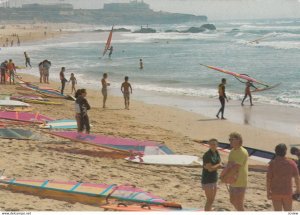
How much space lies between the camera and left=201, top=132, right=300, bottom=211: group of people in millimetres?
4641

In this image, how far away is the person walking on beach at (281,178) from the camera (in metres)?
4.63

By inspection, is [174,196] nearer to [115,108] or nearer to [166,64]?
[115,108]

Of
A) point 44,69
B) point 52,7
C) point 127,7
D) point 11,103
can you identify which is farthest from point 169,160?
point 52,7

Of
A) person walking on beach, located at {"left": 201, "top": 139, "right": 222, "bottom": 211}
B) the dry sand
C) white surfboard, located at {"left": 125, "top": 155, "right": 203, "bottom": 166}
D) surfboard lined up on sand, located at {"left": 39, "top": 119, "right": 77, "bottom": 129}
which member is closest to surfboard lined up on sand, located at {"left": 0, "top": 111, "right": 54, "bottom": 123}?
surfboard lined up on sand, located at {"left": 39, "top": 119, "right": 77, "bottom": 129}

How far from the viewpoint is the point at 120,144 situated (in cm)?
816

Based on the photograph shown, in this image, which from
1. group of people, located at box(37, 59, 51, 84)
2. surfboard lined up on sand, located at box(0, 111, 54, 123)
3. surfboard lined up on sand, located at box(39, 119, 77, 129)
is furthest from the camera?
group of people, located at box(37, 59, 51, 84)

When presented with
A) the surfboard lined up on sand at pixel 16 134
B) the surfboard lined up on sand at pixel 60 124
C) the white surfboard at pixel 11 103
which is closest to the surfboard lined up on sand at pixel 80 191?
the surfboard lined up on sand at pixel 16 134

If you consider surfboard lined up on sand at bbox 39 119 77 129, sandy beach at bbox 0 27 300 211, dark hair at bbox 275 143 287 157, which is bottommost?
sandy beach at bbox 0 27 300 211

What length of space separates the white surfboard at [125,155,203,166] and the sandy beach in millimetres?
162

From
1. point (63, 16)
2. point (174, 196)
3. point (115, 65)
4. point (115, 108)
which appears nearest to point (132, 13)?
point (63, 16)

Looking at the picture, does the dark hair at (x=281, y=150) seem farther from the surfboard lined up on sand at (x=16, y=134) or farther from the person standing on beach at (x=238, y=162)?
the surfboard lined up on sand at (x=16, y=134)

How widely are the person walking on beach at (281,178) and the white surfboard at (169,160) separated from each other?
9.37 ft

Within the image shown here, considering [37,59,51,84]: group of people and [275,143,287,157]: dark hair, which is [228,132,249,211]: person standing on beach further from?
[37,59,51,84]: group of people

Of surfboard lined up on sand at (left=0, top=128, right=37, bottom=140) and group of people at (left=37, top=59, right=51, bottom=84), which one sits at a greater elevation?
group of people at (left=37, top=59, right=51, bottom=84)
